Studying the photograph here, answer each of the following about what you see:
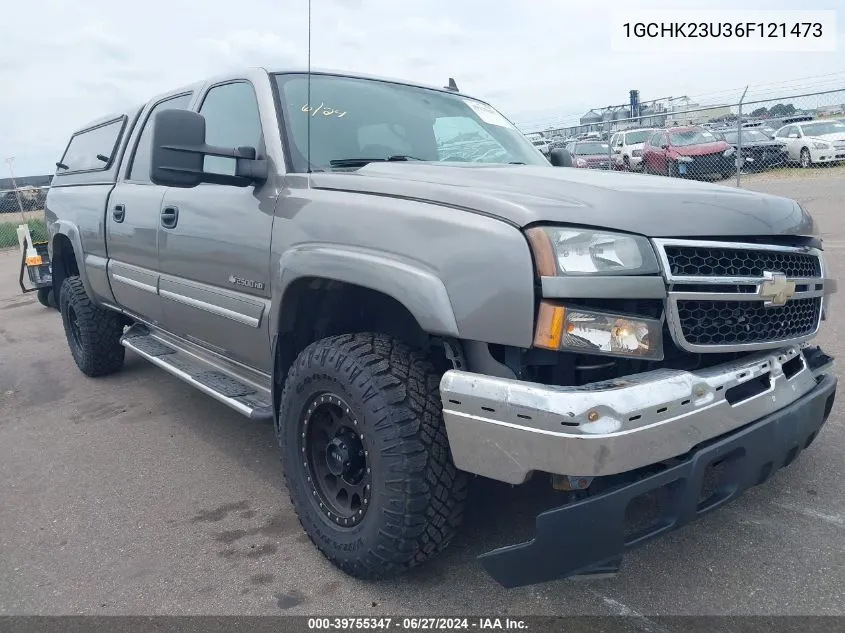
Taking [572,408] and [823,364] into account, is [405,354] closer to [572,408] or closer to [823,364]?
[572,408]

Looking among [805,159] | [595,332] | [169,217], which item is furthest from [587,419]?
[805,159]

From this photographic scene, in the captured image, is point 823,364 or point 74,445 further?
point 74,445

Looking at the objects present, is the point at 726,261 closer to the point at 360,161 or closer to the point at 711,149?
the point at 360,161

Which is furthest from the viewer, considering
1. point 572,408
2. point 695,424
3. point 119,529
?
point 119,529

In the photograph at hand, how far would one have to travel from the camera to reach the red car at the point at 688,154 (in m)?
14.2

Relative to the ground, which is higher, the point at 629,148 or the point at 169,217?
the point at 629,148

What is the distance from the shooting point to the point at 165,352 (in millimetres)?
4219

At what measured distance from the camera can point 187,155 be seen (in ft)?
9.30

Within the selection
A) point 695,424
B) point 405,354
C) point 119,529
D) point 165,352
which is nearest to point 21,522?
point 119,529

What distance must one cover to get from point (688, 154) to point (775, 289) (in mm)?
13483

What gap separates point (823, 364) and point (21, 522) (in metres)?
3.49

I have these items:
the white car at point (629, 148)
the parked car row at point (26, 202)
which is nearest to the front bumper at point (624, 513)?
the white car at point (629, 148)

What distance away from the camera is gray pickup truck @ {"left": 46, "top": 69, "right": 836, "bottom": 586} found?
6.50 ft

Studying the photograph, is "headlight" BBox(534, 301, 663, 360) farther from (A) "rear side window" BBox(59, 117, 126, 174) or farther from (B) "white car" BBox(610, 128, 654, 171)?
(B) "white car" BBox(610, 128, 654, 171)
